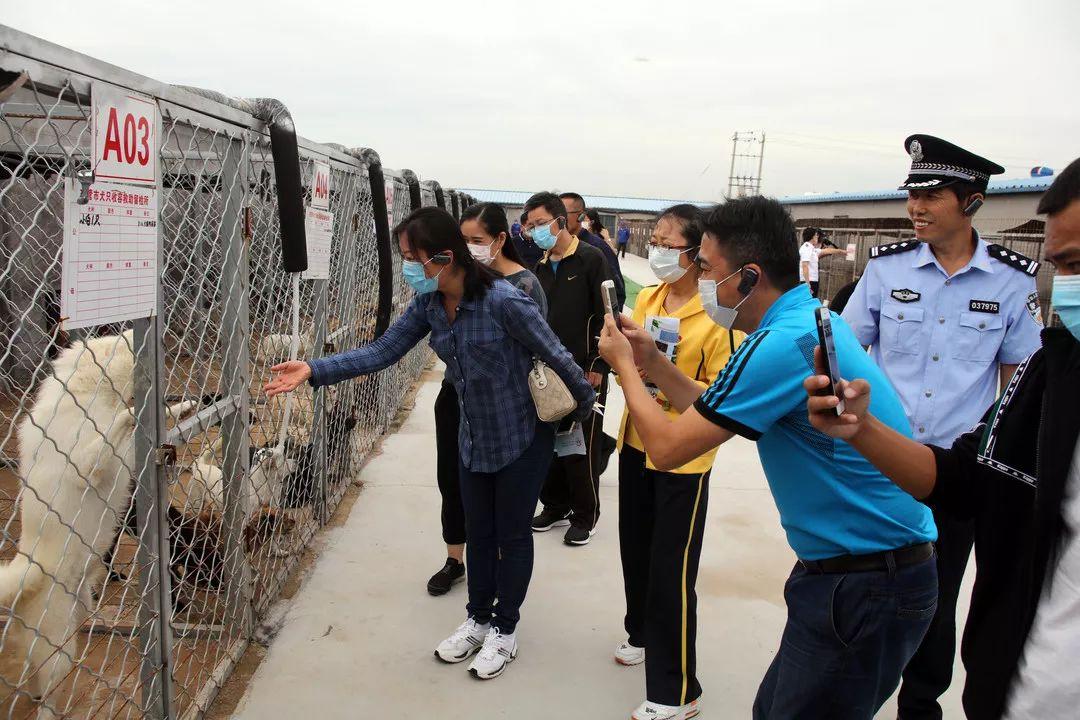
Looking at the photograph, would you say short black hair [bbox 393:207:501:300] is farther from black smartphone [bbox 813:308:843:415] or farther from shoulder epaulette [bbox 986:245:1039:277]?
shoulder epaulette [bbox 986:245:1039:277]

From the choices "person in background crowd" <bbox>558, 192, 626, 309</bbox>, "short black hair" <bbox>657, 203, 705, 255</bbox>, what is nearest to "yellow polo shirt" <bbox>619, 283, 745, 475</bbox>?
"short black hair" <bbox>657, 203, 705, 255</bbox>

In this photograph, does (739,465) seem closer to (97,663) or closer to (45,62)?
(97,663)

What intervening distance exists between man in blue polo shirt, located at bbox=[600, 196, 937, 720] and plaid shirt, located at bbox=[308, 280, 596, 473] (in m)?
1.08

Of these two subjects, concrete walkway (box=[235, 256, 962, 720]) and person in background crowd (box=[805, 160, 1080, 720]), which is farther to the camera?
concrete walkway (box=[235, 256, 962, 720])

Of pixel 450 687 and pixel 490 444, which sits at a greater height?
pixel 490 444

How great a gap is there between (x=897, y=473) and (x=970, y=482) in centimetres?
15

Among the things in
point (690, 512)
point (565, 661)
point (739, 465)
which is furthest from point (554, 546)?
point (739, 465)

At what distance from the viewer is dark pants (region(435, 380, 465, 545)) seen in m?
3.49

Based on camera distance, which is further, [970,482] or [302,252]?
[302,252]

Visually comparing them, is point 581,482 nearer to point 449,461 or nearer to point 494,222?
point 449,461

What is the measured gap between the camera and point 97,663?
3.14 m

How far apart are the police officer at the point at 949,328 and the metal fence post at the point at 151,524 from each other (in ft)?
8.06

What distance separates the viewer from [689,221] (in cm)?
295

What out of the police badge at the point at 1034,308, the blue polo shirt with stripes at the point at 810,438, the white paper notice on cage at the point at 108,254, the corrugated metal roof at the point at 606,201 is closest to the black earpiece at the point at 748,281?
the blue polo shirt with stripes at the point at 810,438
